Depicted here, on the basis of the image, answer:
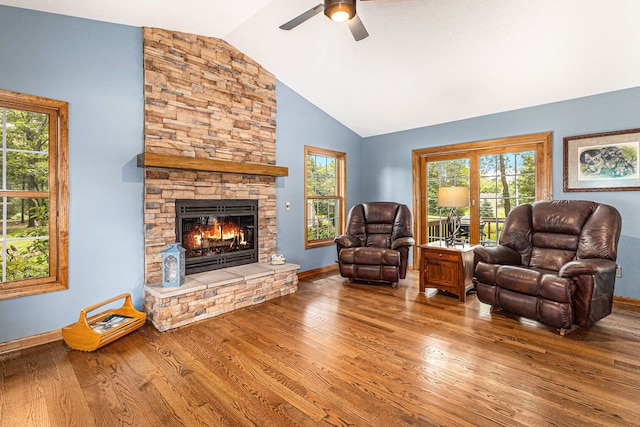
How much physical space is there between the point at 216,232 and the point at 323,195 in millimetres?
2094

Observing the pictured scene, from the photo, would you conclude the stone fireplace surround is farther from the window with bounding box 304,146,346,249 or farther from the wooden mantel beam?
the window with bounding box 304,146,346,249

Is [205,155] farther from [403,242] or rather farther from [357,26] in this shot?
[403,242]

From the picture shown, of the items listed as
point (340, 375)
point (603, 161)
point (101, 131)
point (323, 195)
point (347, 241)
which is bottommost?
point (340, 375)

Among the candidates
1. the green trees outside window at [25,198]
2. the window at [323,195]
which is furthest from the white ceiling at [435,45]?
the window at [323,195]

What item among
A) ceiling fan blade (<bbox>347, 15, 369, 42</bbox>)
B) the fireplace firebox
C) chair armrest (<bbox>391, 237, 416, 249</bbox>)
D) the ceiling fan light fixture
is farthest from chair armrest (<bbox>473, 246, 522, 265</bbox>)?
the fireplace firebox

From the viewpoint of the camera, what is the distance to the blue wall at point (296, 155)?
4801mm

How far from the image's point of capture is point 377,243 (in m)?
4.98

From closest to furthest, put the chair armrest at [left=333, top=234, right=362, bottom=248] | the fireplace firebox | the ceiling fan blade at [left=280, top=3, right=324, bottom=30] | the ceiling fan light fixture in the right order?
the ceiling fan light fixture, the ceiling fan blade at [left=280, top=3, right=324, bottom=30], the fireplace firebox, the chair armrest at [left=333, top=234, right=362, bottom=248]

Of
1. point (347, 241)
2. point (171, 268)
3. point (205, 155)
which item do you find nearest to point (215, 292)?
point (171, 268)

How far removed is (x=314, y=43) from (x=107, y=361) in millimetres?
3728

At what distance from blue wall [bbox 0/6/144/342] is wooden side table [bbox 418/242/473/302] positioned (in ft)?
11.0

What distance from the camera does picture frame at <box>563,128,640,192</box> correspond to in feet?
11.9

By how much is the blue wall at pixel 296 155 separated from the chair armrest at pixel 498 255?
2539 mm

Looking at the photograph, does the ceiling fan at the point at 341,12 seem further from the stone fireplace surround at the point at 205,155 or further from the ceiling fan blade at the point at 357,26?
the stone fireplace surround at the point at 205,155
